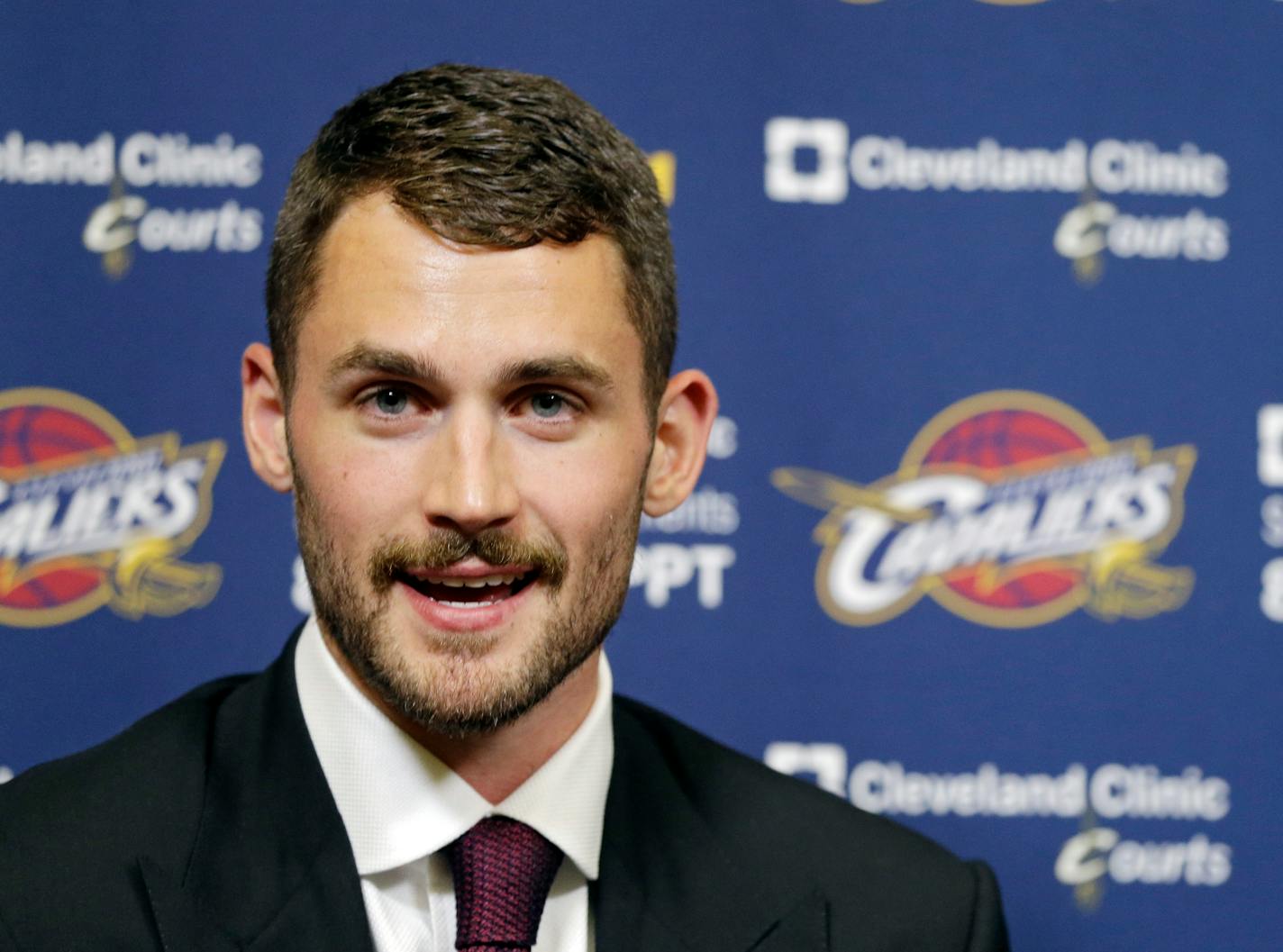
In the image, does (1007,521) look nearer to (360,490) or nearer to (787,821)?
(787,821)

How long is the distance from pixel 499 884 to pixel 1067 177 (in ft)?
5.16

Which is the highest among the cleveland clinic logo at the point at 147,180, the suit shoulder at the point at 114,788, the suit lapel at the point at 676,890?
the cleveland clinic logo at the point at 147,180

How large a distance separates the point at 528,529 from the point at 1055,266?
136cm

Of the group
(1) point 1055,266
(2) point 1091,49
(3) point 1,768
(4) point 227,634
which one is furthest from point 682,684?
Answer: (2) point 1091,49

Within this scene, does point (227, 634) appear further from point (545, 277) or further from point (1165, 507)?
point (1165, 507)

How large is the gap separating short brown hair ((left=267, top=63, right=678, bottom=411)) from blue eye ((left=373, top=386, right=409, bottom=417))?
139mm

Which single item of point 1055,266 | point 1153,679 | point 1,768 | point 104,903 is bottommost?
point 104,903

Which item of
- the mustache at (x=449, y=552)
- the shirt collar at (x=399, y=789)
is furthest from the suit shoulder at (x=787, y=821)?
the mustache at (x=449, y=552)

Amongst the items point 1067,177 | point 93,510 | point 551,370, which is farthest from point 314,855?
point 1067,177

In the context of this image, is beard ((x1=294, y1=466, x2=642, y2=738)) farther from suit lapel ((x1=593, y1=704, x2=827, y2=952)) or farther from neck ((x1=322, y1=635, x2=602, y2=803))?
suit lapel ((x1=593, y1=704, x2=827, y2=952))

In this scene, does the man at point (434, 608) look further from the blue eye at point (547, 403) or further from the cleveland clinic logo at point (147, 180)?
the cleveland clinic logo at point (147, 180)

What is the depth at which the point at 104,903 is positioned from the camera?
1411mm

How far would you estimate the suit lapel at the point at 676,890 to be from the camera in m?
1.57

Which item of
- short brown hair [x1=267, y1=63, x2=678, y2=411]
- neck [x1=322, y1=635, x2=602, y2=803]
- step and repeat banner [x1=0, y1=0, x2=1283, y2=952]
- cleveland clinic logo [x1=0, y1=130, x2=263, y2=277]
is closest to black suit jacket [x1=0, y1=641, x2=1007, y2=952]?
neck [x1=322, y1=635, x2=602, y2=803]
